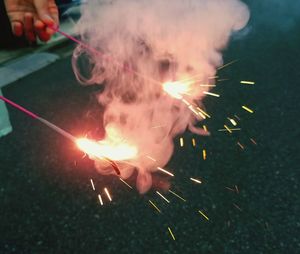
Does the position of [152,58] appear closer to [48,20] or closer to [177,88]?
[177,88]

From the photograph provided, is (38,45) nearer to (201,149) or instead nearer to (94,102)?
(94,102)

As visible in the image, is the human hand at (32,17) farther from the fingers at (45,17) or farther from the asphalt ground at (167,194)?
the asphalt ground at (167,194)

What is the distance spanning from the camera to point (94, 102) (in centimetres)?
437

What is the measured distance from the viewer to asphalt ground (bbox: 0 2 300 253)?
8.45ft

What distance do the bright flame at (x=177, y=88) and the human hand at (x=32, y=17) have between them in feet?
5.84

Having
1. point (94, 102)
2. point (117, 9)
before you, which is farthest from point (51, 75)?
point (117, 9)

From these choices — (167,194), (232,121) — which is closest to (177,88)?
(232,121)

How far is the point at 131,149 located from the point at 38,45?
3.84 meters

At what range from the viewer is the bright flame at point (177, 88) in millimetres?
3970

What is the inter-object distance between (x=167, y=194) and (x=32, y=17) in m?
1.70

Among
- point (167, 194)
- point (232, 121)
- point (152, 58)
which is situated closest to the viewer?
point (167, 194)

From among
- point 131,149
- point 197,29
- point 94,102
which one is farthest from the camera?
point 197,29

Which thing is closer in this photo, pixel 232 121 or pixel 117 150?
pixel 117 150

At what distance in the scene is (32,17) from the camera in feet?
7.80
